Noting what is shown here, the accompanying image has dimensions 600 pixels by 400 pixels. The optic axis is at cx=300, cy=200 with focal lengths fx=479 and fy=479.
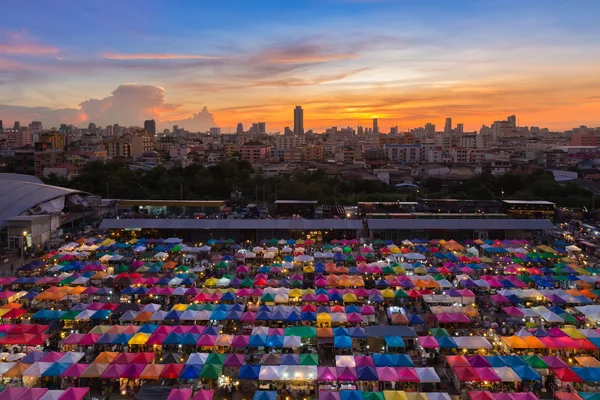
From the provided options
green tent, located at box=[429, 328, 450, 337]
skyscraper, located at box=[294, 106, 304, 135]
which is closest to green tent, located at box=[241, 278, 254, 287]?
green tent, located at box=[429, 328, 450, 337]

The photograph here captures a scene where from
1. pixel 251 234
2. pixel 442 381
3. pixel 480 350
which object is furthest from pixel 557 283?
pixel 251 234

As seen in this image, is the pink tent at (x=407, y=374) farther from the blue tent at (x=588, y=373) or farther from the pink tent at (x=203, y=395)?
the pink tent at (x=203, y=395)

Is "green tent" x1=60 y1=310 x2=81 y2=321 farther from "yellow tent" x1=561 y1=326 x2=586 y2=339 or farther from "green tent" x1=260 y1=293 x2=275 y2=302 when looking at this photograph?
"yellow tent" x1=561 y1=326 x2=586 y2=339

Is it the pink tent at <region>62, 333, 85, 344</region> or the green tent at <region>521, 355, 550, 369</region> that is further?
the pink tent at <region>62, 333, 85, 344</region>

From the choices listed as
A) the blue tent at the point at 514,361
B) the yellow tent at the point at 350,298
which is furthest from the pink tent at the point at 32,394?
the blue tent at the point at 514,361

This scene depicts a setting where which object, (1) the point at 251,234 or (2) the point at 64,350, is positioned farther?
(1) the point at 251,234

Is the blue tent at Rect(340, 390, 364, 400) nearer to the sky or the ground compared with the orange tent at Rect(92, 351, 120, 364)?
nearer to the ground

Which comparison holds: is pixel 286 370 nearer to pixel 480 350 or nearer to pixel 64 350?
pixel 480 350
